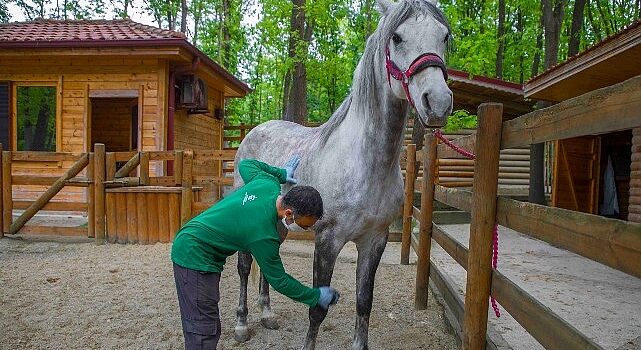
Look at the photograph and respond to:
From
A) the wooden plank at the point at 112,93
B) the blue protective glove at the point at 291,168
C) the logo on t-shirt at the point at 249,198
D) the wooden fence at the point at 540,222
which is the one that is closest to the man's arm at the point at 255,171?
the blue protective glove at the point at 291,168

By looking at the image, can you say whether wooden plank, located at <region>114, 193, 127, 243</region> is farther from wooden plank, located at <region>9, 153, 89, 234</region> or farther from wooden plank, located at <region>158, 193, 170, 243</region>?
wooden plank, located at <region>9, 153, 89, 234</region>

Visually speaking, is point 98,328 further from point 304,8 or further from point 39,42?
point 304,8

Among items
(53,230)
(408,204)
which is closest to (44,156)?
(53,230)

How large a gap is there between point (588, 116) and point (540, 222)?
52 cm

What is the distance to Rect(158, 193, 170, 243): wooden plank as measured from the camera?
723cm

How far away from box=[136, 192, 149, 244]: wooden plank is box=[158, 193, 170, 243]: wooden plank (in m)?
0.20

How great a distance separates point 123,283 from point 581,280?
5393 millimetres

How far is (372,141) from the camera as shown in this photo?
117 inches

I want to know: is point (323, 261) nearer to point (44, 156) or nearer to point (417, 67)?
point (417, 67)

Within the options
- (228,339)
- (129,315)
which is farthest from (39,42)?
(228,339)

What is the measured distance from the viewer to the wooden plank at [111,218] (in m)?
7.28

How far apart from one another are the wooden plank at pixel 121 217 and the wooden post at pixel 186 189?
3.01 feet

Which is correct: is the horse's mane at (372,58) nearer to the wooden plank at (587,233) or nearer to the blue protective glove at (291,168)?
the blue protective glove at (291,168)

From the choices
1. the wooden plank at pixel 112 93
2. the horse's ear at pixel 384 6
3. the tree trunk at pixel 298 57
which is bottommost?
the horse's ear at pixel 384 6
